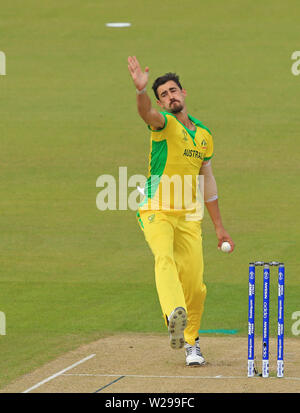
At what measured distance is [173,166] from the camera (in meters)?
10.0

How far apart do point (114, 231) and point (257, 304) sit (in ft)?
17.2

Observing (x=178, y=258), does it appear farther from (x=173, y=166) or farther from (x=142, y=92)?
(x=142, y=92)

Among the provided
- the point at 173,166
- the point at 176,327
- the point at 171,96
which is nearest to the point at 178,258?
A: the point at 173,166

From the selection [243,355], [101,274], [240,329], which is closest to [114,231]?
[101,274]

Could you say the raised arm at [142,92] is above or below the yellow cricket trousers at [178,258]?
above

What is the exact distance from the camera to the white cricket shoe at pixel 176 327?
9242 millimetres

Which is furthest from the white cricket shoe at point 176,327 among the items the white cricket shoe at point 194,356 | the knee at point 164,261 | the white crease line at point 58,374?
the white crease line at point 58,374

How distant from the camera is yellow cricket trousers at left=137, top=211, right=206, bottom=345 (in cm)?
959

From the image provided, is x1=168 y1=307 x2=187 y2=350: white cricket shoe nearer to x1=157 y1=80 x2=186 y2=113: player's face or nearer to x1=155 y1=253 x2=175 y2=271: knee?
x1=155 y1=253 x2=175 y2=271: knee

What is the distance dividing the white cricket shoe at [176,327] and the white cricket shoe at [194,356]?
94 cm

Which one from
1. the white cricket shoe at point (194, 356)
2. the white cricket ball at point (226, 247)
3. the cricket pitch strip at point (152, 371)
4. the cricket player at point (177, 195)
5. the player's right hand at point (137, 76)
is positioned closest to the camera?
the cricket pitch strip at point (152, 371)

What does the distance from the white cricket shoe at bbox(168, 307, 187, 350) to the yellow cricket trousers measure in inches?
7.9

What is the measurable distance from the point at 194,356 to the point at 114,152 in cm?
1435

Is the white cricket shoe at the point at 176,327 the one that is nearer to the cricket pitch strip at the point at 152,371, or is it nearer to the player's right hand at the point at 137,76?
the cricket pitch strip at the point at 152,371
